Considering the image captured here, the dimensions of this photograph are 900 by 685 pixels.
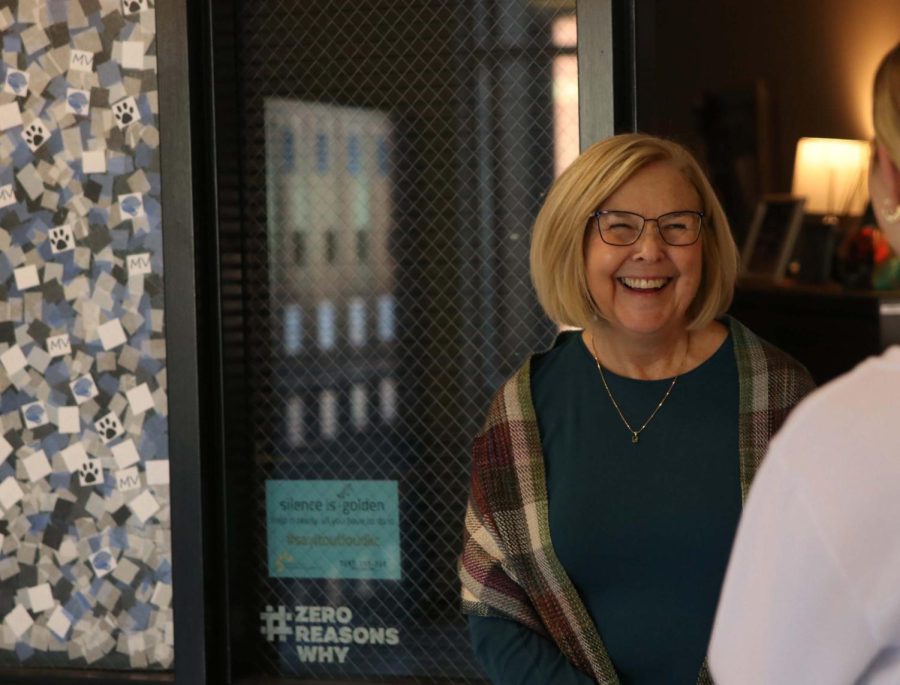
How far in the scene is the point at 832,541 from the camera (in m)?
0.97

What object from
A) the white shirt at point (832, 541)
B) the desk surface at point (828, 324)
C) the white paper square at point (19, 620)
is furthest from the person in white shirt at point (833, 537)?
the desk surface at point (828, 324)

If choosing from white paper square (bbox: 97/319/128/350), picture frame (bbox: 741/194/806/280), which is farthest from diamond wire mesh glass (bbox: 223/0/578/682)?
picture frame (bbox: 741/194/806/280)

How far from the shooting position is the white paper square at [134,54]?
3182mm

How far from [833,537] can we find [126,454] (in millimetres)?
2565

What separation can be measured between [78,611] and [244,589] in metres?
0.45

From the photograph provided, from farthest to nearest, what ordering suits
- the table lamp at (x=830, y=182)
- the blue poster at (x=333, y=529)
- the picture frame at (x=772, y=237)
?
the table lamp at (x=830, y=182) < the picture frame at (x=772, y=237) < the blue poster at (x=333, y=529)

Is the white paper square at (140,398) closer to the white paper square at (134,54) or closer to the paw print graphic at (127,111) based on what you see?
the paw print graphic at (127,111)

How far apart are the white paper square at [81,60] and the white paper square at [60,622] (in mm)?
1435

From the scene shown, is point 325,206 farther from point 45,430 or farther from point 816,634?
point 816,634

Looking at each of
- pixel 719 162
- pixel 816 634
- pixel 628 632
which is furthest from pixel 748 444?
pixel 719 162

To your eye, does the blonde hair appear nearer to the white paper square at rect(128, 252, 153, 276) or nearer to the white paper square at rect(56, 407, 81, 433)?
the white paper square at rect(128, 252, 153, 276)

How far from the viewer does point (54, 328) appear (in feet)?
10.8

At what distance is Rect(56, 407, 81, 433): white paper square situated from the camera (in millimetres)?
3289

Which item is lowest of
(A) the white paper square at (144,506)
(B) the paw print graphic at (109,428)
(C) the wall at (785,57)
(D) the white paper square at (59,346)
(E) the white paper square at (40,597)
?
(E) the white paper square at (40,597)
